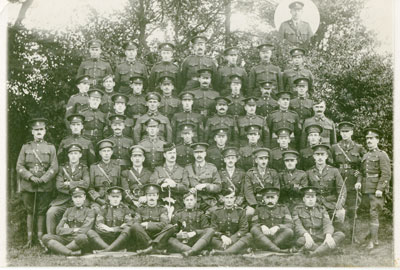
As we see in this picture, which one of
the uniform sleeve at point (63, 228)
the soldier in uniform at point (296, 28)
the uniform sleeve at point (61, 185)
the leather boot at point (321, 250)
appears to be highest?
the soldier in uniform at point (296, 28)

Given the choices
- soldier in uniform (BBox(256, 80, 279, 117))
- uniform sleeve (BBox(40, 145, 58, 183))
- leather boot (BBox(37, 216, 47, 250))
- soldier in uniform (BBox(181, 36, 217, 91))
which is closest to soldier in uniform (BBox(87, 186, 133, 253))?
leather boot (BBox(37, 216, 47, 250))

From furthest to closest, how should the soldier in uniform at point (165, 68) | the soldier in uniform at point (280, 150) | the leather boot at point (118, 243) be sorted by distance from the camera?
the soldier in uniform at point (165, 68) < the soldier in uniform at point (280, 150) < the leather boot at point (118, 243)

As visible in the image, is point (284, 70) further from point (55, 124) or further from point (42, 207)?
point (42, 207)

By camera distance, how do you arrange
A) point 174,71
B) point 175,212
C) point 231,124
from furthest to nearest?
point 174,71 → point 231,124 → point 175,212

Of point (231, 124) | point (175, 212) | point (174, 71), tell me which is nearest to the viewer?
point (175, 212)

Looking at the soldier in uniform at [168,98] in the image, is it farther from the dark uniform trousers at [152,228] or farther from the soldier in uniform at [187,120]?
the dark uniform trousers at [152,228]

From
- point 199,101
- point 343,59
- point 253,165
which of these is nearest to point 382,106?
point 343,59

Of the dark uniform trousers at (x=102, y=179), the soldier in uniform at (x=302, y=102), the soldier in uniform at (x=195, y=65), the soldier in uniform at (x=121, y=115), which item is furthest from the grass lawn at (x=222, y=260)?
the soldier in uniform at (x=195, y=65)
